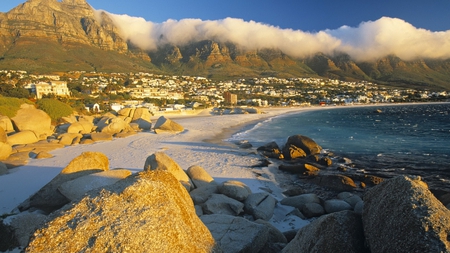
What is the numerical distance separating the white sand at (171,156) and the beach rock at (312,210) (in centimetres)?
62

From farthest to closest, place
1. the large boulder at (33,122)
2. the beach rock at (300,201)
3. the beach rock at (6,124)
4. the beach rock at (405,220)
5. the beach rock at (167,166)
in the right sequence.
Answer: the large boulder at (33,122)
the beach rock at (6,124)
the beach rock at (300,201)
the beach rock at (167,166)
the beach rock at (405,220)

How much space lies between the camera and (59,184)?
8.30 meters

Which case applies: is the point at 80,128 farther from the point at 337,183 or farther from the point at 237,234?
the point at 237,234

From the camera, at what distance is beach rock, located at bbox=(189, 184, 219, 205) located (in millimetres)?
8977

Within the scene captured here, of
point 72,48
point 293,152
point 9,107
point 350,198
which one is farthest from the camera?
point 72,48

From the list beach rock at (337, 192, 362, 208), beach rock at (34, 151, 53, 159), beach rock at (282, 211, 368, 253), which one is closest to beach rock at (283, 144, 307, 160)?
beach rock at (337, 192, 362, 208)

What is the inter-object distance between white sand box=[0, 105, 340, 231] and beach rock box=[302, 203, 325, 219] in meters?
0.62

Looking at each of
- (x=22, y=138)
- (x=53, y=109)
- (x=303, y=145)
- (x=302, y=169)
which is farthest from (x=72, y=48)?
(x=302, y=169)

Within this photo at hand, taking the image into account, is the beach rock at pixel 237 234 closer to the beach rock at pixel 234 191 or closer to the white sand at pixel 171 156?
the white sand at pixel 171 156

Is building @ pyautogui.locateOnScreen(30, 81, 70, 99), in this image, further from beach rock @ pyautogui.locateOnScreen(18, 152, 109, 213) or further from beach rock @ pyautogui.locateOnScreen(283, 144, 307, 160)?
beach rock @ pyautogui.locateOnScreen(18, 152, 109, 213)

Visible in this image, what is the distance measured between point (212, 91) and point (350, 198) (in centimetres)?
10749

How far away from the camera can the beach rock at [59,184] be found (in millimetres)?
8039

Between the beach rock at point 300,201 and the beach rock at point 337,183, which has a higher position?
the beach rock at point 300,201

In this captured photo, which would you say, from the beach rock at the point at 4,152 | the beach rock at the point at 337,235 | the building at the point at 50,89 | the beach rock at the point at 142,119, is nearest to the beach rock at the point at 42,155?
the beach rock at the point at 4,152
